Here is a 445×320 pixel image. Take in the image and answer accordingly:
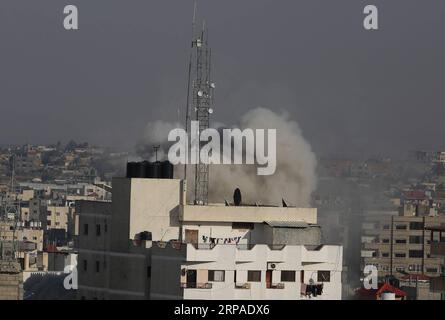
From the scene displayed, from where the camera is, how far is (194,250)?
54.3 m

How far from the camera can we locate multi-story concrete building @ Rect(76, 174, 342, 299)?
54844 millimetres

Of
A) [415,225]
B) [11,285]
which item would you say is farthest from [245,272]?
[415,225]

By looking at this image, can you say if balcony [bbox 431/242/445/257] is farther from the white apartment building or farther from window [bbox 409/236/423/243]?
window [bbox 409/236/423/243]

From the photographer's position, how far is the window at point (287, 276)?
5675cm

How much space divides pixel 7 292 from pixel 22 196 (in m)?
129

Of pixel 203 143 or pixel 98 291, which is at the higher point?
pixel 203 143

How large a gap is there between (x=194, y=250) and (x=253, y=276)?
247 cm

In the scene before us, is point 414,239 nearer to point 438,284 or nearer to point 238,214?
point 438,284

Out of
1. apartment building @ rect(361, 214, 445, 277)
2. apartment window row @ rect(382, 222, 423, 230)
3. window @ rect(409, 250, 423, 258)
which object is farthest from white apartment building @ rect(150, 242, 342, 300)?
window @ rect(409, 250, 423, 258)

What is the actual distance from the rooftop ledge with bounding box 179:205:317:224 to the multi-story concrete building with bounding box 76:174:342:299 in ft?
0.09

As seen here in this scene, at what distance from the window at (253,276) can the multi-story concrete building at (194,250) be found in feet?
0.06

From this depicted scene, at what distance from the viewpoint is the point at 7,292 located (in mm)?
64750
